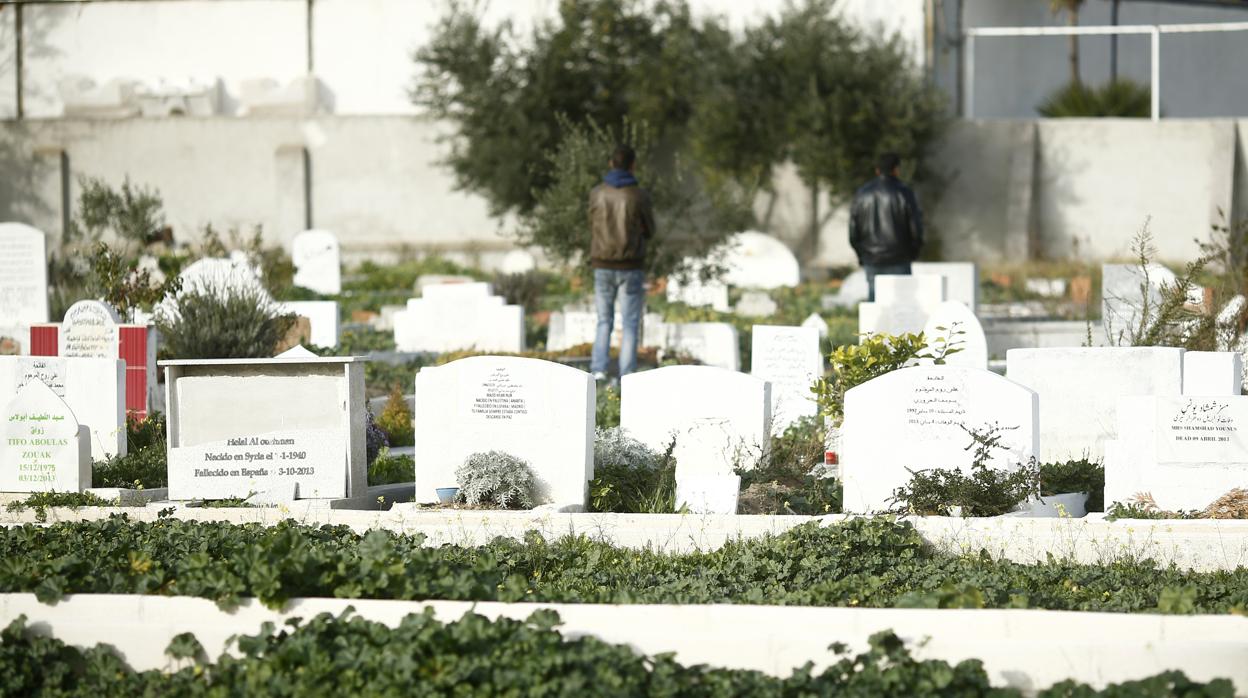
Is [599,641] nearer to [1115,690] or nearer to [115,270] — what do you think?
[1115,690]

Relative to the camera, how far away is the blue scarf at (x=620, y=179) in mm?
11492

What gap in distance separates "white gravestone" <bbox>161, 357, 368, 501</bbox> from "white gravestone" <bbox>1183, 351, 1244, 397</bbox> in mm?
4375

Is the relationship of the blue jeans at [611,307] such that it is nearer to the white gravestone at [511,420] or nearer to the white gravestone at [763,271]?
the white gravestone at [511,420]

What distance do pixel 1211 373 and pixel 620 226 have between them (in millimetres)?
4727

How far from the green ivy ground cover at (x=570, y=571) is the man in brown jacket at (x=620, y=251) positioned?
4.88m

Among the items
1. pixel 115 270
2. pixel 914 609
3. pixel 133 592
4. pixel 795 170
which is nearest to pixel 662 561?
pixel 914 609

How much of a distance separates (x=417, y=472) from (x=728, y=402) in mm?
1623

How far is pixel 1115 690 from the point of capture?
4.14 meters

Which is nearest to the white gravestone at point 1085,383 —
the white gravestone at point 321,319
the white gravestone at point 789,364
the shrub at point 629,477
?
the white gravestone at point 789,364

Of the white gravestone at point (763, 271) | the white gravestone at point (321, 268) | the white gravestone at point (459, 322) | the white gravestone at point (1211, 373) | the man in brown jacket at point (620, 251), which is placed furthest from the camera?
the white gravestone at point (763, 271)

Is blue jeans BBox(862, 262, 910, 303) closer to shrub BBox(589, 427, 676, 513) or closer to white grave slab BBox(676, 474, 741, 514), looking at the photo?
shrub BBox(589, 427, 676, 513)

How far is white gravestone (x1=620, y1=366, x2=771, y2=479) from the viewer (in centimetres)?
756

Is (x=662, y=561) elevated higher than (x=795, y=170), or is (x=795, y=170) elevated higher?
(x=795, y=170)

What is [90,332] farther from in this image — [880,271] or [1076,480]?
[880,271]
